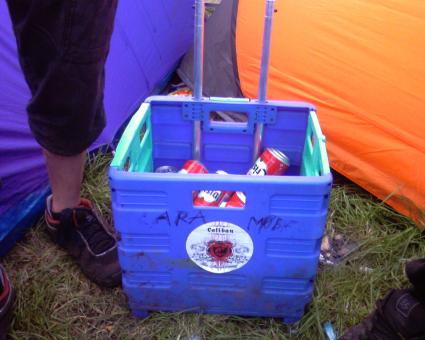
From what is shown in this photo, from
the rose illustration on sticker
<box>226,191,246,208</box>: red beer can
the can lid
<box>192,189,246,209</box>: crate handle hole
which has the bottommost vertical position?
the rose illustration on sticker

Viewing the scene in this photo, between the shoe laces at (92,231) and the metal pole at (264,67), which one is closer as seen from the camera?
the metal pole at (264,67)

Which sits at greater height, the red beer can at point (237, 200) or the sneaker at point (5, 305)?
the red beer can at point (237, 200)

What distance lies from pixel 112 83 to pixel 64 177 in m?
0.51

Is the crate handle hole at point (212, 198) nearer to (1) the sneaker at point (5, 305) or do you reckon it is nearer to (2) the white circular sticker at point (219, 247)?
(2) the white circular sticker at point (219, 247)

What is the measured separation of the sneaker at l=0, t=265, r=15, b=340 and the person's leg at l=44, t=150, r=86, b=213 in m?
0.24

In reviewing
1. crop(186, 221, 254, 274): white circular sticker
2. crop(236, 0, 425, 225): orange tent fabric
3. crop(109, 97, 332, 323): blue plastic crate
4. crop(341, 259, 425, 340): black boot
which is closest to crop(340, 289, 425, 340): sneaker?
crop(341, 259, 425, 340): black boot

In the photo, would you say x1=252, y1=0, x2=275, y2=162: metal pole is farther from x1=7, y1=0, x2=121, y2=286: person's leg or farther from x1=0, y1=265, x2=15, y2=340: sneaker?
x1=0, y1=265, x2=15, y2=340: sneaker

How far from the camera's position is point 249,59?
1.59 metres

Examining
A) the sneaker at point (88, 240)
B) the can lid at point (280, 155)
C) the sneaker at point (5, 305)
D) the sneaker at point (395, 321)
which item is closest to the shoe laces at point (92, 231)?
the sneaker at point (88, 240)

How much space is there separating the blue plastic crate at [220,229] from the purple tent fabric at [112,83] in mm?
360

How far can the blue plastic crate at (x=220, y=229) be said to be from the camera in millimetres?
816

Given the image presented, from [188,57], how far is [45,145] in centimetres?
109

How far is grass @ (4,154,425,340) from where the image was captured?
101 cm

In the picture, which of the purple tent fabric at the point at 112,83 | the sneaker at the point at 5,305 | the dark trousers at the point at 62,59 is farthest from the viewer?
the purple tent fabric at the point at 112,83
